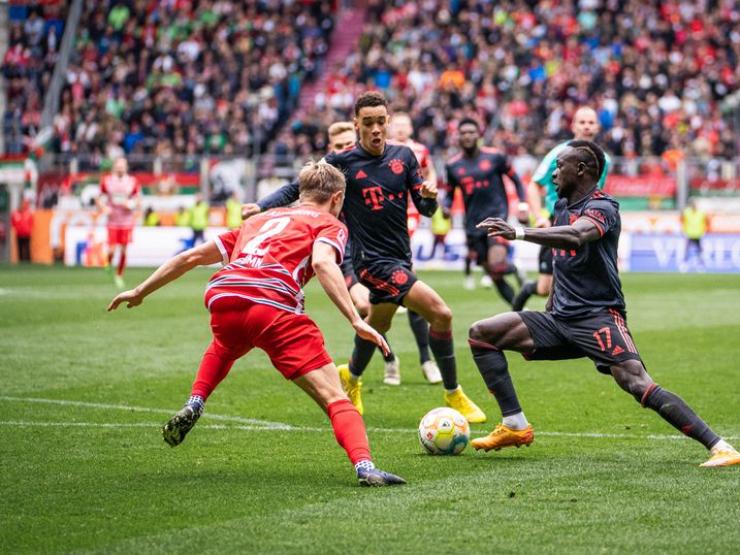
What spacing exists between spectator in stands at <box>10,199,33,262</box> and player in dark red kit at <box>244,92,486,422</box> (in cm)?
2693

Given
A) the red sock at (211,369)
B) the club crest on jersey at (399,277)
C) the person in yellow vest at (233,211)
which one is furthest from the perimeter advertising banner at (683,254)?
the red sock at (211,369)

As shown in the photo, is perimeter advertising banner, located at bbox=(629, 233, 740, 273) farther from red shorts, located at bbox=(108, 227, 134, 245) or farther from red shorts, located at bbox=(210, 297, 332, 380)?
red shorts, located at bbox=(210, 297, 332, 380)

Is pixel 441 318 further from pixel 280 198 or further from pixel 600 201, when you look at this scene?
pixel 600 201

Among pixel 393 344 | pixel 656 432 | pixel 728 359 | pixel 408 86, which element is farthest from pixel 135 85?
pixel 656 432

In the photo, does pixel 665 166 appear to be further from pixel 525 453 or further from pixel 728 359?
pixel 525 453

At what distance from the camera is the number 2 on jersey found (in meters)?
7.32

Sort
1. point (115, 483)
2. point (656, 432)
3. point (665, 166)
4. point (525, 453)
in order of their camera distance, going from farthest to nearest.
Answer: point (665, 166), point (656, 432), point (525, 453), point (115, 483)

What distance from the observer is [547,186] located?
14180 millimetres

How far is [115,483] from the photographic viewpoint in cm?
714

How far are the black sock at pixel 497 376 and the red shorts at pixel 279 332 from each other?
4.14ft

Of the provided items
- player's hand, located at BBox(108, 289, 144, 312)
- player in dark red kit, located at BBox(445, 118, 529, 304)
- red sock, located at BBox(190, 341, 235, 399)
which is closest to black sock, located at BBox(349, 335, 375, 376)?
red sock, located at BBox(190, 341, 235, 399)

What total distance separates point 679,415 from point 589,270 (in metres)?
0.99

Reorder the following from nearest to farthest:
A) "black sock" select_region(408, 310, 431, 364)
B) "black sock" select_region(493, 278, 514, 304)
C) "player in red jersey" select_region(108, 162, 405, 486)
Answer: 1. "player in red jersey" select_region(108, 162, 405, 486)
2. "black sock" select_region(408, 310, 431, 364)
3. "black sock" select_region(493, 278, 514, 304)

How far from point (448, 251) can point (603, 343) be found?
79.1 ft
